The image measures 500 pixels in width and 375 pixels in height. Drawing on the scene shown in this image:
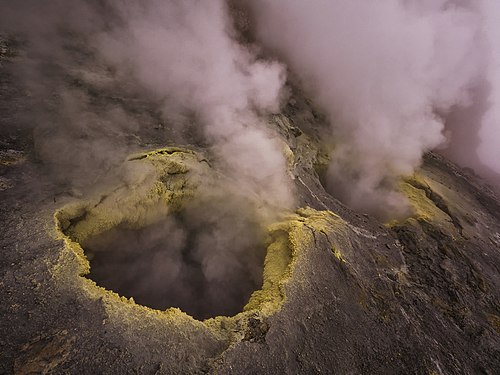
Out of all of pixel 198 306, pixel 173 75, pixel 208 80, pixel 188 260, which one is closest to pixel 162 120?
pixel 173 75

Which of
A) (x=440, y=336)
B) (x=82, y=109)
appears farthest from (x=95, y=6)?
(x=440, y=336)

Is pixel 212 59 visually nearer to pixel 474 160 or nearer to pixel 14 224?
pixel 14 224

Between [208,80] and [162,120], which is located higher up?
[208,80]

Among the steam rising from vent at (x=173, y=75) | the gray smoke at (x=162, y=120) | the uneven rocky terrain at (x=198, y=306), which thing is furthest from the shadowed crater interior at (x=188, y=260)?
the steam rising from vent at (x=173, y=75)

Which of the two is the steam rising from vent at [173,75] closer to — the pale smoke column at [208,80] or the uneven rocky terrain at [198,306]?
the pale smoke column at [208,80]

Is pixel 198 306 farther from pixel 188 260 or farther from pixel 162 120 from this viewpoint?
pixel 162 120
